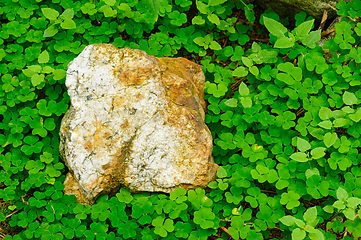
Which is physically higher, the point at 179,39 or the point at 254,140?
the point at 179,39

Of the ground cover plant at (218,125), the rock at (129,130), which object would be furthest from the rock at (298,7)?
the rock at (129,130)

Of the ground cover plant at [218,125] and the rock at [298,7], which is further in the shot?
the rock at [298,7]

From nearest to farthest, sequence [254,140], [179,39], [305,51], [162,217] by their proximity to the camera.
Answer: [162,217], [254,140], [305,51], [179,39]

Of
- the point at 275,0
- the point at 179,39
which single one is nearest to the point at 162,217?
the point at 179,39

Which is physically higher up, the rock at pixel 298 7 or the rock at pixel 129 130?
the rock at pixel 298 7

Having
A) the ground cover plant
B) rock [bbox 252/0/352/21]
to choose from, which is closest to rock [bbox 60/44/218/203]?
the ground cover plant

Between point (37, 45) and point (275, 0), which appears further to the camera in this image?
point (275, 0)

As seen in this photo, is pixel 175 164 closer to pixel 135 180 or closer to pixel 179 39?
pixel 135 180

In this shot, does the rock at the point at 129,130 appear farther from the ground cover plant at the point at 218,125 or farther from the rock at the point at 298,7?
the rock at the point at 298,7
